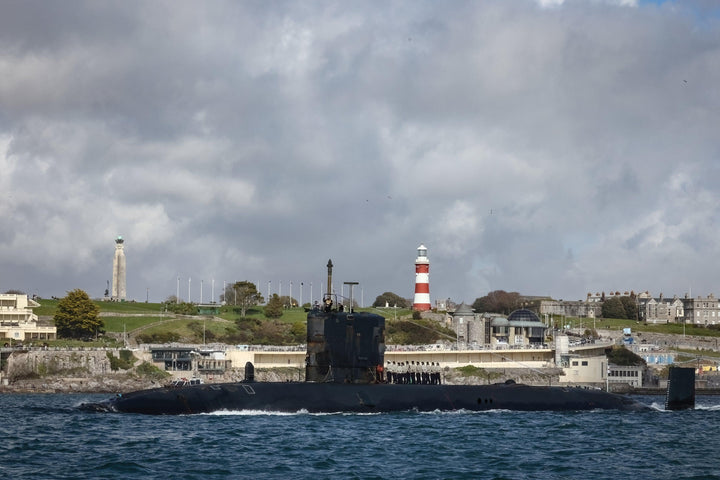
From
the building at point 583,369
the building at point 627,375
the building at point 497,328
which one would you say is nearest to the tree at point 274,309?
the building at point 497,328

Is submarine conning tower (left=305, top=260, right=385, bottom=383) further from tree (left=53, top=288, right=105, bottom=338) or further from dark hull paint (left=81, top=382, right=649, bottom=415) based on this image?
tree (left=53, top=288, right=105, bottom=338)

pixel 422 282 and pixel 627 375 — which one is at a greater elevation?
pixel 422 282

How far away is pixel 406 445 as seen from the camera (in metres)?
43.5

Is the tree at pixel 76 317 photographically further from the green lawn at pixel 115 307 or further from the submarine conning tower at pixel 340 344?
the submarine conning tower at pixel 340 344

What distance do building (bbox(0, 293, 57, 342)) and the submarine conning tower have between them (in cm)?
8074

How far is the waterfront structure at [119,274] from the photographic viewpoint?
191375 millimetres

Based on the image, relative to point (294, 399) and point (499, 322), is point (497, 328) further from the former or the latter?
point (294, 399)

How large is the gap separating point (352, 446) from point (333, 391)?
11823mm

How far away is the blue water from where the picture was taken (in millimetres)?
36469

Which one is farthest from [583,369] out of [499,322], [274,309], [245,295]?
[245,295]

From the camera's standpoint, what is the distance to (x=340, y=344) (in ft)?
183

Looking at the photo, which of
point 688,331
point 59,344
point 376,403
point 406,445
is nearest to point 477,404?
point 376,403

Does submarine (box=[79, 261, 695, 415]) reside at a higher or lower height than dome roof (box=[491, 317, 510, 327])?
lower

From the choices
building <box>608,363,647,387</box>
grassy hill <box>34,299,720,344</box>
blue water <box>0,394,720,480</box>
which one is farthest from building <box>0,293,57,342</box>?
building <box>608,363,647,387</box>
